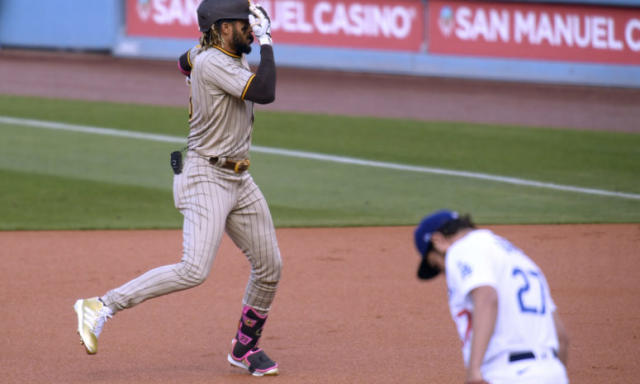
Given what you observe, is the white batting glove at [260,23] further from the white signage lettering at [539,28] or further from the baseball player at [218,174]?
the white signage lettering at [539,28]

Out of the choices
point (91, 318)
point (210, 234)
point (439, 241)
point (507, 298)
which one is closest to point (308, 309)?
point (210, 234)

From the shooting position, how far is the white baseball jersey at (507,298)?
3.58 metres

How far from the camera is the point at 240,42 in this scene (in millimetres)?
5453

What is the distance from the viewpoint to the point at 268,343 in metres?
6.42

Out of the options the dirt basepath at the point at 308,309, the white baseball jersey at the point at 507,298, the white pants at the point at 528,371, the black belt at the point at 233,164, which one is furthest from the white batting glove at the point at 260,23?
the white pants at the point at 528,371

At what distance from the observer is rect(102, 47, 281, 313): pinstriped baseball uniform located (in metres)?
5.37

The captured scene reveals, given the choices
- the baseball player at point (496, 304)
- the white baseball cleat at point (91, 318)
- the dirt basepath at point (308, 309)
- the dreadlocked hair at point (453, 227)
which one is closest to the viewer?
the baseball player at point (496, 304)

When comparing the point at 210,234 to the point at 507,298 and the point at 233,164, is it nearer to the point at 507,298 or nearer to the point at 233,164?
the point at 233,164

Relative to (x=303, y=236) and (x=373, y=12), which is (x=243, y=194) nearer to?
(x=303, y=236)

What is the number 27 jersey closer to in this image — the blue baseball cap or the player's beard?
the blue baseball cap

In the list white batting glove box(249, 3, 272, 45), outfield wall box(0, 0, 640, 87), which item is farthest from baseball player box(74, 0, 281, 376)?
outfield wall box(0, 0, 640, 87)

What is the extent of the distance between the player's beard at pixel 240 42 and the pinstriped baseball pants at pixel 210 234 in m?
0.64

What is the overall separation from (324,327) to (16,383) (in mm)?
2126

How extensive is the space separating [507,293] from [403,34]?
57.5 feet
